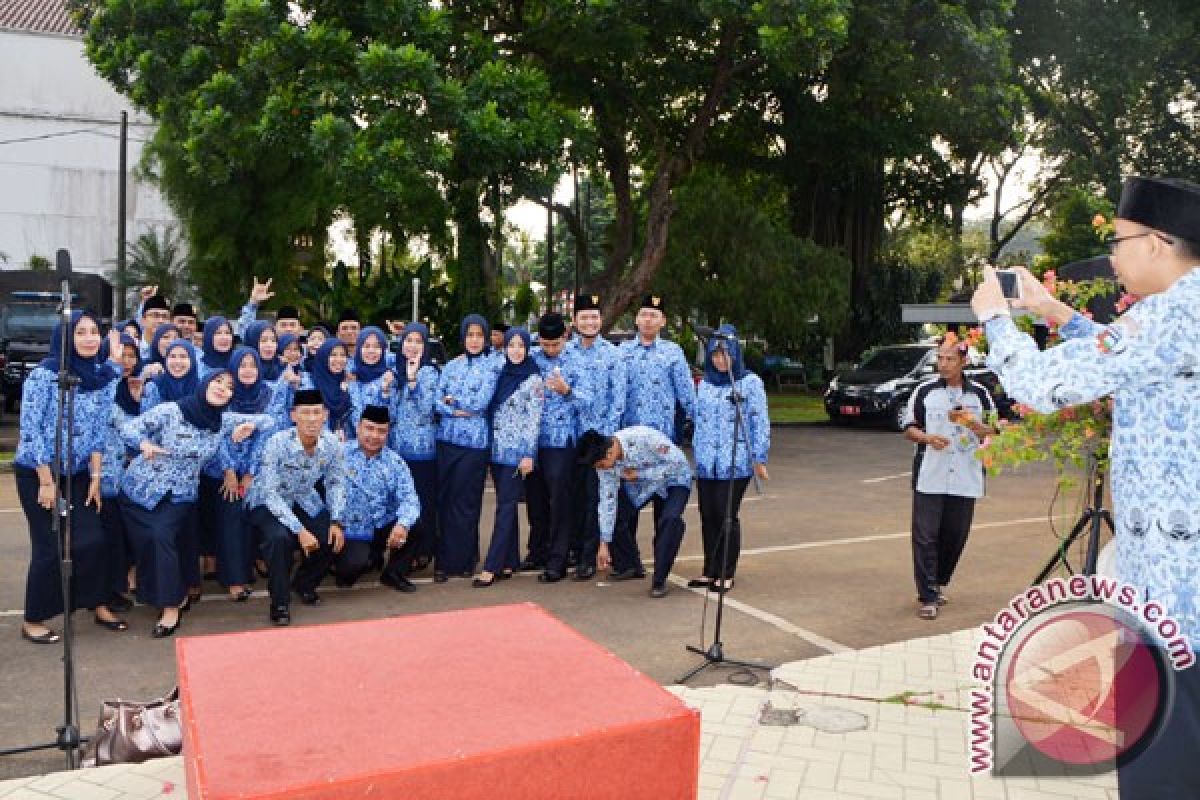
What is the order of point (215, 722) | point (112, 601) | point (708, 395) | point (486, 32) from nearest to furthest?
point (215, 722)
point (112, 601)
point (708, 395)
point (486, 32)

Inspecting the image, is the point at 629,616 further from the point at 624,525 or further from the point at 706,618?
the point at 624,525

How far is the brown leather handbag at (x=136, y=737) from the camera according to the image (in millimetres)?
4266

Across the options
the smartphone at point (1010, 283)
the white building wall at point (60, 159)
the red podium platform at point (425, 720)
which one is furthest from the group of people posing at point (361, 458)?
the white building wall at point (60, 159)

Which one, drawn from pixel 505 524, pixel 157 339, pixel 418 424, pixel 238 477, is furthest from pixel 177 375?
pixel 505 524

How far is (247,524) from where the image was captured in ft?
22.9

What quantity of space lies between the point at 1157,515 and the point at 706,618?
444cm

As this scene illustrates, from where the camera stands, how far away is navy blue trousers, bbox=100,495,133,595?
6.60 meters

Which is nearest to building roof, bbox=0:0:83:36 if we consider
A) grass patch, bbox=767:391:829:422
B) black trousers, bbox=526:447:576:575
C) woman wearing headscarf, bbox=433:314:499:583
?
grass patch, bbox=767:391:829:422

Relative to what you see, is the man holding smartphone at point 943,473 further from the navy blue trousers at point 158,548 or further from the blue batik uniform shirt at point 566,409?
the navy blue trousers at point 158,548

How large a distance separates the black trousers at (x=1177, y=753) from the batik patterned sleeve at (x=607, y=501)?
514 centimetres

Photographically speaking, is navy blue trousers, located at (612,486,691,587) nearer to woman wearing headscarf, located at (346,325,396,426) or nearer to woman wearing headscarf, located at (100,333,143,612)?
woman wearing headscarf, located at (346,325,396,426)

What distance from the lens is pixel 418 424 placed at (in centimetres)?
812

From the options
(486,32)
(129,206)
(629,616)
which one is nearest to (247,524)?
(629,616)

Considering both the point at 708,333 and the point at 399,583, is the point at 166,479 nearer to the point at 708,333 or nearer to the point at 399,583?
the point at 399,583
